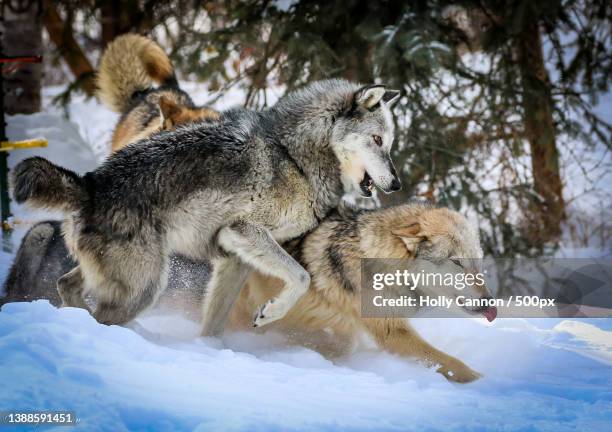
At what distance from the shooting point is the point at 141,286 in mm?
3896

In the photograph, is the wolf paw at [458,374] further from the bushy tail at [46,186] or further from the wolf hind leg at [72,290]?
the bushy tail at [46,186]

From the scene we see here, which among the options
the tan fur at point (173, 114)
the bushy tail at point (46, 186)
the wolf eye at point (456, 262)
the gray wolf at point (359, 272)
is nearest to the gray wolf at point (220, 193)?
the bushy tail at point (46, 186)

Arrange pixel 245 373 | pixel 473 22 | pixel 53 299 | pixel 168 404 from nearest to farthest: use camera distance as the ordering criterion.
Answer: pixel 168 404
pixel 245 373
pixel 53 299
pixel 473 22

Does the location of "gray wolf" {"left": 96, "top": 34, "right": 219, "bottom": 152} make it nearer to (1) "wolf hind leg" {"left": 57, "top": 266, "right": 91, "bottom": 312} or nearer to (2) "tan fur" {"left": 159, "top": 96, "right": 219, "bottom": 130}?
(2) "tan fur" {"left": 159, "top": 96, "right": 219, "bottom": 130}

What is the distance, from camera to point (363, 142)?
4445 millimetres

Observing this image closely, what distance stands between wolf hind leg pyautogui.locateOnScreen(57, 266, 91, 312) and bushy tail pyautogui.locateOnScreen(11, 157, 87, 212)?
1.77 ft

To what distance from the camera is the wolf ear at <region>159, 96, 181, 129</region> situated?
6.17 m

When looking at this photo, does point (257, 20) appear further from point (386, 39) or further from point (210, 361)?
point (210, 361)

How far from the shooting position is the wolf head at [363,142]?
4.43 meters

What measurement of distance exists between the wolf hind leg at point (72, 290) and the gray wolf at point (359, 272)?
1040mm

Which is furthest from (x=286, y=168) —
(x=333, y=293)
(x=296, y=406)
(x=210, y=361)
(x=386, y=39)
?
(x=386, y=39)

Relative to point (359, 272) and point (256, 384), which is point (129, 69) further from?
point (256, 384)

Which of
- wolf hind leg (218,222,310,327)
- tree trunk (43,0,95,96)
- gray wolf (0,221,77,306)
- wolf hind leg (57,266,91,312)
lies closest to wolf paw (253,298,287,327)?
wolf hind leg (218,222,310,327)

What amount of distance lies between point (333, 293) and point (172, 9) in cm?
645
